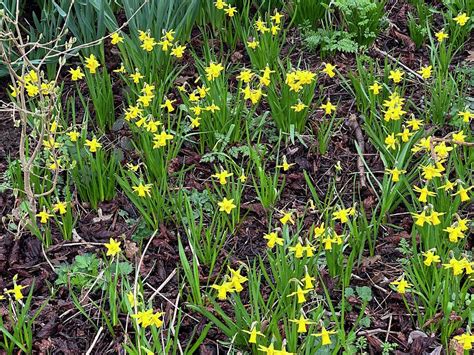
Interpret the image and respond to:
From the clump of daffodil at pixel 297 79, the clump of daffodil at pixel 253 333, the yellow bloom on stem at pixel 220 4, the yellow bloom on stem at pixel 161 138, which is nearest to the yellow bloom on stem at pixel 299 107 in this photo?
the clump of daffodil at pixel 297 79

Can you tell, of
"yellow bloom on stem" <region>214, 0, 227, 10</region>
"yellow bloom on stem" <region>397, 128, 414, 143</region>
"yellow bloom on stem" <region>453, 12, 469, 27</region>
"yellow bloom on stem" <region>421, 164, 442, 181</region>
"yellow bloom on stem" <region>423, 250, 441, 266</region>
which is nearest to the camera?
"yellow bloom on stem" <region>423, 250, 441, 266</region>

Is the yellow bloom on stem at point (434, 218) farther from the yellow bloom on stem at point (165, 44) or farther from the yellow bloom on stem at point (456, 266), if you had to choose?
the yellow bloom on stem at point (165, 44)

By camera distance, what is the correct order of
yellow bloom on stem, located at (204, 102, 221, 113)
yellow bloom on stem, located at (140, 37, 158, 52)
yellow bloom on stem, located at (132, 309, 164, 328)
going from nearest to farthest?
1. yellow bloom on stem, located at (132, 309, 164, 328)
2. yellow bloom on stem, located at (204, 102, 221, 113)
3. yellow bloom on stem, located at (140, 37, 158, 52)

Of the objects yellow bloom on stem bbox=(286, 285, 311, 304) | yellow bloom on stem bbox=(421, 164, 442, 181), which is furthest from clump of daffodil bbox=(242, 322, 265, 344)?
yellow bloom on stem bbox=(421, 164, 442, 181)

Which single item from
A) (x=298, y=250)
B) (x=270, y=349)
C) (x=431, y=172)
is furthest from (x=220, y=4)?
(x=270, y=349)

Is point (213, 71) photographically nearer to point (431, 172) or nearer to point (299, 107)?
point (299, 107)

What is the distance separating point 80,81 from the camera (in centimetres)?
365

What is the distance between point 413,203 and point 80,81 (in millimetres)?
1950

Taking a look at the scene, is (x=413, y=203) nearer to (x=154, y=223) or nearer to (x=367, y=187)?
(x=367, y=187)

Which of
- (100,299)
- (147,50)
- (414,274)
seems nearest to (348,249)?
(414,274)

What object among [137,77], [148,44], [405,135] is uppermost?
[148,44]

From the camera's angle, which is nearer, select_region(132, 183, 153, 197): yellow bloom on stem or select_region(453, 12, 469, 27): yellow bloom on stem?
select_region(132, 183, 153, 197): yellow bloom on stem

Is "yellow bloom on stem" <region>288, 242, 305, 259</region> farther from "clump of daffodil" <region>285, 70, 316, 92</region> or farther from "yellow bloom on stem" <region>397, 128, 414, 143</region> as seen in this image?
"clump of daffodil" <region>285, 70, 316, 92</region>

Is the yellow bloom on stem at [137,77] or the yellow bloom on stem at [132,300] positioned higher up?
the yellow bloom on stem at [137,77]
